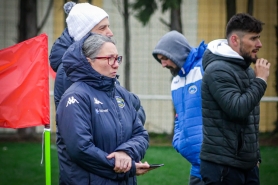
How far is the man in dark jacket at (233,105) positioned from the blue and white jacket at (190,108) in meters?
0.50

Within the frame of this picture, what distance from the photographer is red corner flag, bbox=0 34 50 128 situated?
5.41m

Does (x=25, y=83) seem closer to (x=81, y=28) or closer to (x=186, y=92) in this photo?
(x=81, y=28)

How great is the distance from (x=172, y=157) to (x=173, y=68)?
15.4 feet

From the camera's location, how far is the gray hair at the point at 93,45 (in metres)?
4.09

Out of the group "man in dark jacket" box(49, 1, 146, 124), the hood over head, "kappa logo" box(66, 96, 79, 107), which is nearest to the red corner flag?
"man in dark jacket" box(49, 1, 146, 124)

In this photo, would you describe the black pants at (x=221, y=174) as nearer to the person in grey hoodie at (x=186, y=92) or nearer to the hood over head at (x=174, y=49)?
the person in grey hoodie at (x=186, y=92)

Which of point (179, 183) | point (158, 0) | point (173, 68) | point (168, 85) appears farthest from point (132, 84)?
point (173, 68)

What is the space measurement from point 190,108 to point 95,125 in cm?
156

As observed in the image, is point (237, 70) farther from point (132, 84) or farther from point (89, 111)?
point (132, 84)

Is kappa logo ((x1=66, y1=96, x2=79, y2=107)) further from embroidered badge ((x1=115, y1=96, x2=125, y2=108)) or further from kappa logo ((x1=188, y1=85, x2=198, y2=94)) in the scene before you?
kappa logo ((x1=188, y1=85, x2=198, y2=94))


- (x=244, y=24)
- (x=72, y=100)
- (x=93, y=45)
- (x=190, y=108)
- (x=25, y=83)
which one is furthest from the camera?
(x=25, y=83)

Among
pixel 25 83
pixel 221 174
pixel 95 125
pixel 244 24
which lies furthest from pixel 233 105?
pixel 25 83

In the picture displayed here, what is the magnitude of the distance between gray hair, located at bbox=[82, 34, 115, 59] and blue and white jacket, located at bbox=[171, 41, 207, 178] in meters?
1.44

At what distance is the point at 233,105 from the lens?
4.61m
